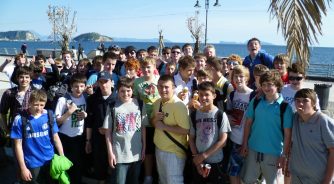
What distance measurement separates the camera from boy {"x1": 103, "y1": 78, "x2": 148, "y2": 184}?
4.19 meters

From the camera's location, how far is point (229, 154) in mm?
4395

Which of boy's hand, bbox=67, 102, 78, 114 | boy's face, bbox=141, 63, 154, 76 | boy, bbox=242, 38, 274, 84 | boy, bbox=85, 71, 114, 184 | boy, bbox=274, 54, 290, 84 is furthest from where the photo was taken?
boy, bbox=242, 38, 274, 84

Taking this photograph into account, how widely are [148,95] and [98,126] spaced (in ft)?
2.73

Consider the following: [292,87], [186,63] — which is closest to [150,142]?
[186,63]

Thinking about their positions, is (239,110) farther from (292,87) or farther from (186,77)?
(186,77)

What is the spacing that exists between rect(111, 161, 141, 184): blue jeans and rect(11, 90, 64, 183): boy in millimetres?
865

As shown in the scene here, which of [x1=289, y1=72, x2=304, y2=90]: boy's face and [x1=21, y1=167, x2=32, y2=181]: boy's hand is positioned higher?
[x1=289, y1=72, x2=304, y2=90]: boy's face

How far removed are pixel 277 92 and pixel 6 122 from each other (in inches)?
156

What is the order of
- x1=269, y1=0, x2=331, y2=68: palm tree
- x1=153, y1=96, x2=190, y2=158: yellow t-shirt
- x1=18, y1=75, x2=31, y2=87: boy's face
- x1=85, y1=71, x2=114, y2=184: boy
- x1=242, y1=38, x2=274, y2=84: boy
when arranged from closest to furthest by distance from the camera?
x1=269, y1=0, x2=331, y2=68: palm tree
x1=153, y1=96, x2=190, y2=158: yellow t-shirt
x1=85, y1=71, x2=114, y2=184: boy
x1=18, y1=75, x2=31, y2=87: boy's face
x1=242, y1=38, x2=274, y2=84: boy

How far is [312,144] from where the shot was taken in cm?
347

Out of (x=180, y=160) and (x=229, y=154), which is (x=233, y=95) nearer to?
(x=229, y=154)

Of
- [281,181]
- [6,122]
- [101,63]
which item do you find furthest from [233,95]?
[6,122]

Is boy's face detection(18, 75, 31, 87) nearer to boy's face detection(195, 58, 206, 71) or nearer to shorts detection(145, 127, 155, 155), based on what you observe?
shorts detection(145, 127, 155, 155)

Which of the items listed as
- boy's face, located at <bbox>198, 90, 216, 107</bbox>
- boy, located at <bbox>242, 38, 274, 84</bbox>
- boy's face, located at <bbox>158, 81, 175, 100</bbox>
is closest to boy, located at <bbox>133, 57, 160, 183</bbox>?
boy's face, located at <bbox>158, 81, 175, 100</bbox>
